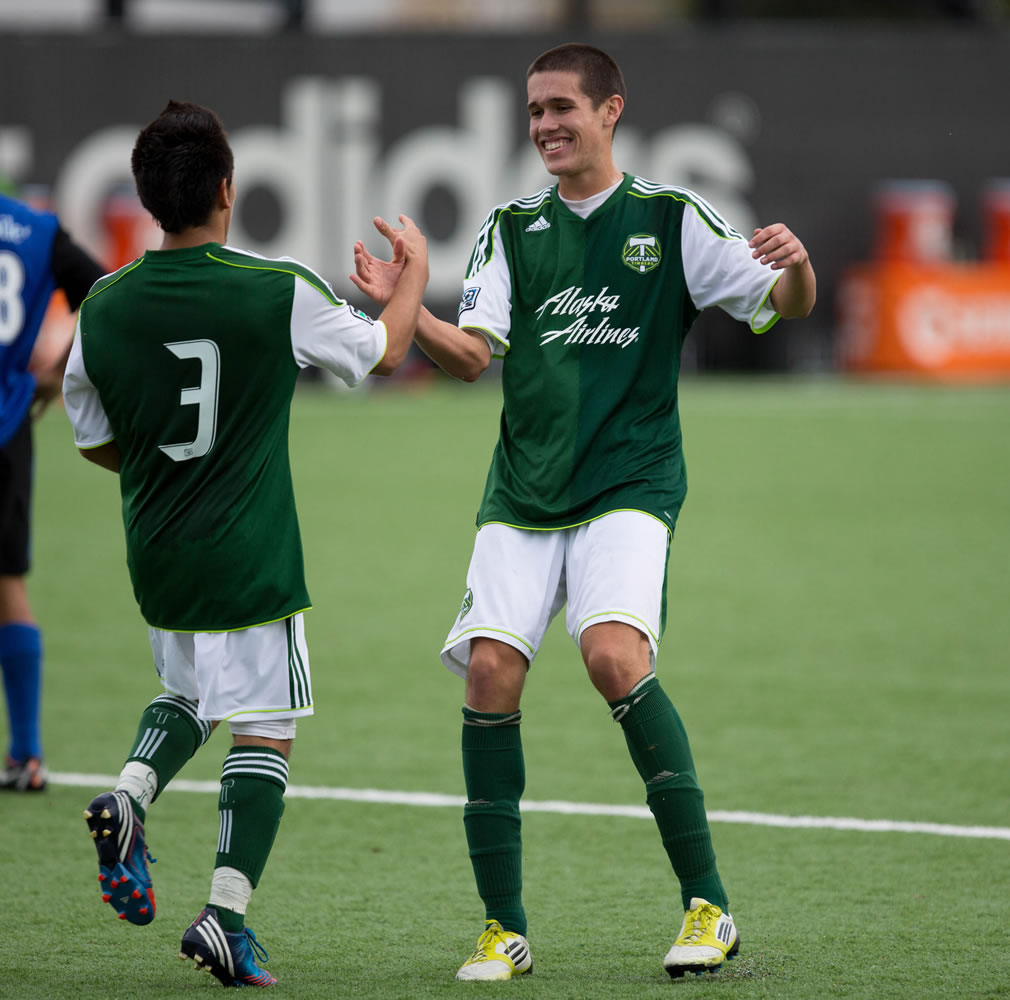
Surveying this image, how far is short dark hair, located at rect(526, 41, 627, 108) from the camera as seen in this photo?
165 inches

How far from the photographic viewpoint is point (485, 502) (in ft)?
13.9

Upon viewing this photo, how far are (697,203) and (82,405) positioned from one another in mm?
1597

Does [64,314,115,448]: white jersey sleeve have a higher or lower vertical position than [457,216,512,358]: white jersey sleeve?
lower

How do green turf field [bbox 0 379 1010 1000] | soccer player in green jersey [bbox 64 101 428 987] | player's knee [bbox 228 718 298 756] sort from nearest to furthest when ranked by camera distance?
soccer player in green jersey [bbox 64 101 428 987]
player's knee [bbox 228 718 298 756]
green turf field [bbox 0 379 1010 1000]

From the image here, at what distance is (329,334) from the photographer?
12.3 feet

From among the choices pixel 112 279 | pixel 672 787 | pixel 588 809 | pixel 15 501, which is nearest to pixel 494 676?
pixel 672 787

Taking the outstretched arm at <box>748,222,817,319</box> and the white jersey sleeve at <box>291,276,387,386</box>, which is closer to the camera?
the white jersey sleeve at <box>291,276,387,386</box>

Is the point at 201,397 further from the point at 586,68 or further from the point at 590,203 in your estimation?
the point at 586,68

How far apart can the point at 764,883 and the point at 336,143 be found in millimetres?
17002

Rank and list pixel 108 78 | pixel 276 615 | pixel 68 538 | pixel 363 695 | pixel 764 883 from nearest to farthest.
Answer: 1. pixel 276 615
2. pixel 764 883
3. pixel 363 695
4. pixel 68 538
5. pixel 108 78

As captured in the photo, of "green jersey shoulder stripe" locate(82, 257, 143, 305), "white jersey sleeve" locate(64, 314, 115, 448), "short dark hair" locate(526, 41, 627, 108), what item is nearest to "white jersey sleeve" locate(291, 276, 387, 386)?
"green jersey shoulder stripe" locate(82, 257, 143, 305)

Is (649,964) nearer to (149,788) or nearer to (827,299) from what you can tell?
(149,788)

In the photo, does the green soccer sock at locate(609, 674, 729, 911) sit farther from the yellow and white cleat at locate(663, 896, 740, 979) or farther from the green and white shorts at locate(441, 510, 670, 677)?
the green and white shorts at locate(441, 510, 670, 677)

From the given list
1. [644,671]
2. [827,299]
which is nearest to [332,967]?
[644,671]
